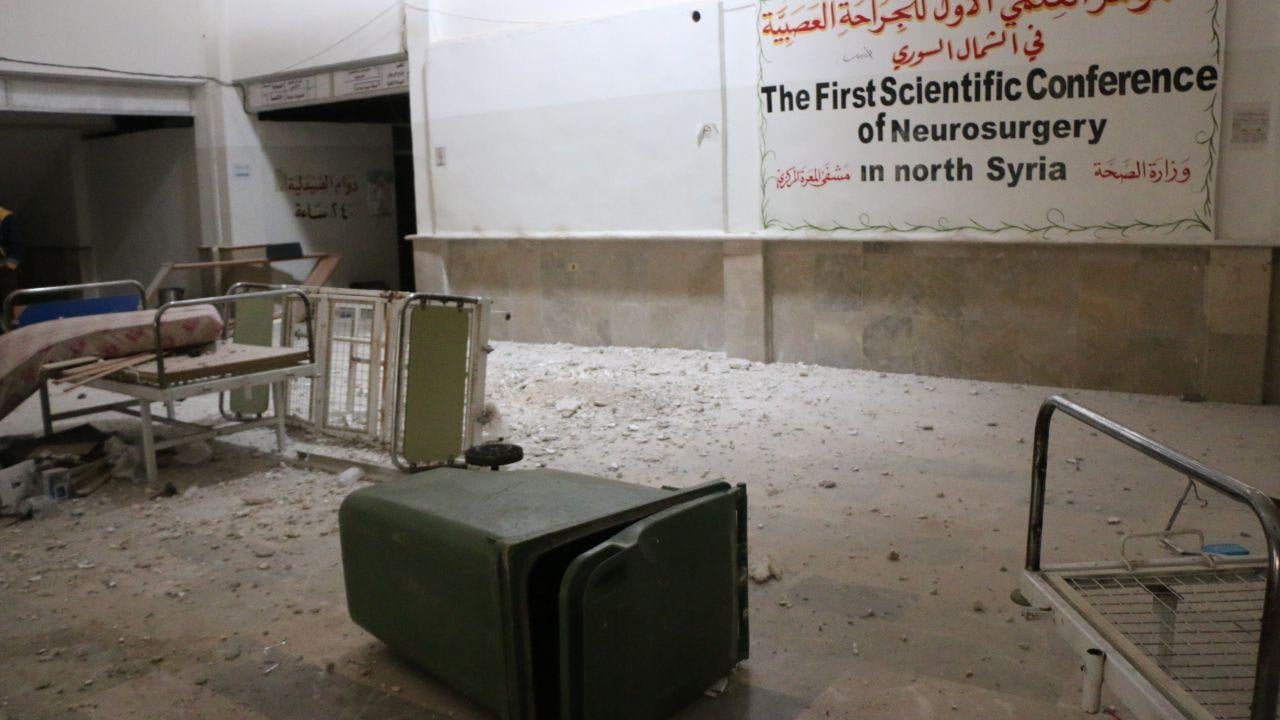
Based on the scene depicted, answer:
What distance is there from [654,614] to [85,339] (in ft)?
13.7

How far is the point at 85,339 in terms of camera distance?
5.41m

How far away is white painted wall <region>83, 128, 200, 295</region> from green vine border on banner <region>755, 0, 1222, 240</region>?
27.2 ft

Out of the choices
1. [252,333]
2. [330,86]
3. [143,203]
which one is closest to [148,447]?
[252,333]

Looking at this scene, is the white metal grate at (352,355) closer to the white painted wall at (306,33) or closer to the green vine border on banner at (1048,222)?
the green vine border on banner at (1048,222)

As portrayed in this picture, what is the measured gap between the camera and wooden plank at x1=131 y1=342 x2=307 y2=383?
5.32 meters

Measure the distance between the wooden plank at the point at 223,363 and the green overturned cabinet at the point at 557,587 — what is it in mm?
2589

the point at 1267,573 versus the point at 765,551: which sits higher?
the point at 1267,573

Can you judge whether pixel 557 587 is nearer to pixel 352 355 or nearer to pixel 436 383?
pixel 436 383

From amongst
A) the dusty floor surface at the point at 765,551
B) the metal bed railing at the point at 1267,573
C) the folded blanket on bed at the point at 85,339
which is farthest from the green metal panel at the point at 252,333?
the metal bed railing at the point at 1267,573

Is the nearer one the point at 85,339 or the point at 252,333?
the point at 85,339

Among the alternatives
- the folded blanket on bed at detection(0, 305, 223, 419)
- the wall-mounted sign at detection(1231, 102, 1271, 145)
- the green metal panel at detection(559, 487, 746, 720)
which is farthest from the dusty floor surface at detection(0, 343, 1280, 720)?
the wall-mounted sign at detection(1231, 102, 1271, 145)

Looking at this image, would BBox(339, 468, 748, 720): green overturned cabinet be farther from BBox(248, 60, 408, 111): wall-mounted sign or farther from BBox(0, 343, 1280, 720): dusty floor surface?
BBox(248, 60, 408, 111): wall-mounted sign

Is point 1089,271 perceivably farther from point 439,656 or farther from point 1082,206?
point 439,656

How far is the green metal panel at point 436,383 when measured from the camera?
5168mm
